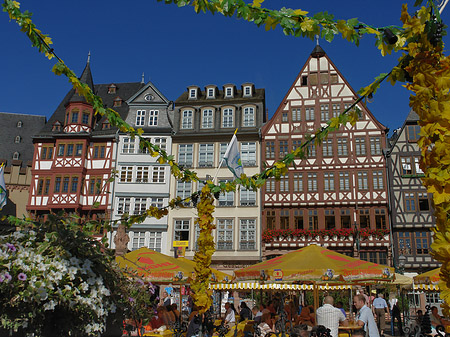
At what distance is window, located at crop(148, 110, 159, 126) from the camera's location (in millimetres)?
34969

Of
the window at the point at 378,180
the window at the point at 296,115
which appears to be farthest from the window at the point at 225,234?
the window at the point at 378,180

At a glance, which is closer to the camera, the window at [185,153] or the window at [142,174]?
the window at [142,174]

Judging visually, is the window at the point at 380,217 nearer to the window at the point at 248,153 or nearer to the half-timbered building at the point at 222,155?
the half-timbered building at the point at 222,155

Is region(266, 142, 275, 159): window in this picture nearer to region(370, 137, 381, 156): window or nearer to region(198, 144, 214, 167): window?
region(198, 144, 214, 167): window

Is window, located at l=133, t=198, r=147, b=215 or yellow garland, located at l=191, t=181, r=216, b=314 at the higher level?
window, located at l=133, t=198, r=147, b=215

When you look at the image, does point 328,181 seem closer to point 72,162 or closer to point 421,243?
point 421,243

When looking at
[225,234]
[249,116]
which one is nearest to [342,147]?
Result: [249,116]

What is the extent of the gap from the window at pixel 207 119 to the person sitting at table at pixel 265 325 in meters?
22.6

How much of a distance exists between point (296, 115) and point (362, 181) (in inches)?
258

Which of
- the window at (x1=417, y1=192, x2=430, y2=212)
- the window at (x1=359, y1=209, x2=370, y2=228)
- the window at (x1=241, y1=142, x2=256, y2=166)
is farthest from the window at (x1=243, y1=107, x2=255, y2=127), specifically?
the window at (x1=417, y1=192, x2=430, y2=212)

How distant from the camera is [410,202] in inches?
1136

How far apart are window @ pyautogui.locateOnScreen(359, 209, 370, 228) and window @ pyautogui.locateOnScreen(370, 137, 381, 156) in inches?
156

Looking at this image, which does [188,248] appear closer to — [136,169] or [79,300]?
[136,169]

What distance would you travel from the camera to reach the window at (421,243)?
27.9 metres
